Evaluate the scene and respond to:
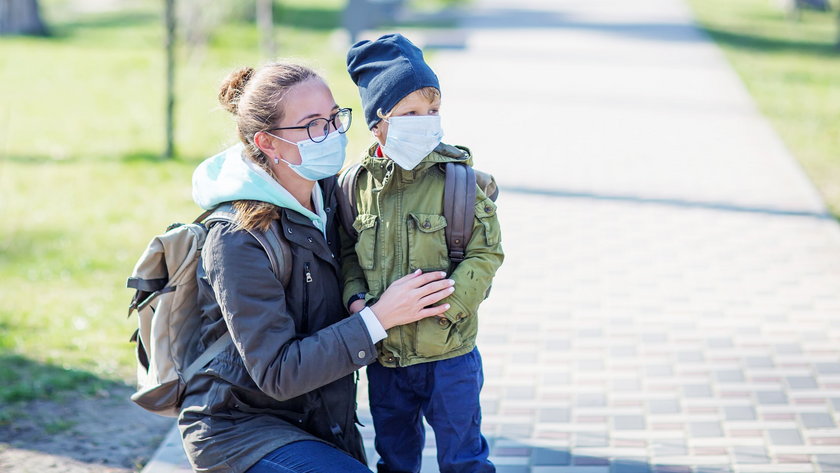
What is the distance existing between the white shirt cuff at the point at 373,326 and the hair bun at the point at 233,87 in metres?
0.70

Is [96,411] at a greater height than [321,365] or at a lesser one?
lesser

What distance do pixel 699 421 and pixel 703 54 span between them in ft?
40.8

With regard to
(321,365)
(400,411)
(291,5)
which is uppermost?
(321,365)

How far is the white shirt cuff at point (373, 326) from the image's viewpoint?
8.84ft

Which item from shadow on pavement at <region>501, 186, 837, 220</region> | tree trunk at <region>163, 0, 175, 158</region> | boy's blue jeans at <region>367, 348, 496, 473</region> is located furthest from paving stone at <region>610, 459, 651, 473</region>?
tree trunk at <region>163, 0, 175, 158</region>

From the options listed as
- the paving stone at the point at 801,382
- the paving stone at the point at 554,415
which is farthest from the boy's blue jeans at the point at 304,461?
the paving stone at the point at 801,382

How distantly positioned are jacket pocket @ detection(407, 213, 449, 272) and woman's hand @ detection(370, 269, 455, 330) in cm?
10

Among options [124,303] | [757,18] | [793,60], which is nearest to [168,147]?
[124,303]

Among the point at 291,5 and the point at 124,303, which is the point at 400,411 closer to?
the point at 124,303

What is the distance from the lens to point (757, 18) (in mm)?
21531

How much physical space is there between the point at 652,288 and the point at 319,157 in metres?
3.74

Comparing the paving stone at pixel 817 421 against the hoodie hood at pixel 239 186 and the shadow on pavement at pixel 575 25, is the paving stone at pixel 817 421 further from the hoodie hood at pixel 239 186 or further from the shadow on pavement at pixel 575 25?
the shadow on pavement at pixel 575 25

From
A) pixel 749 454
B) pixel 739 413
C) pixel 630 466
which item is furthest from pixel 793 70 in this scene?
pixel 630 466

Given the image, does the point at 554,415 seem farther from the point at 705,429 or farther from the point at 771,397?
the point at 771,397
